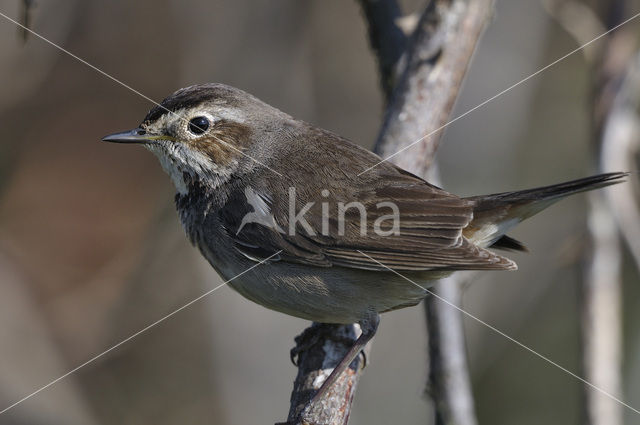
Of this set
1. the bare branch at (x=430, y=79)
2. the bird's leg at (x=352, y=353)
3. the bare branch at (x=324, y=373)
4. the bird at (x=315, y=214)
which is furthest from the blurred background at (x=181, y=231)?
the bird's leg at (x=352, y=353)

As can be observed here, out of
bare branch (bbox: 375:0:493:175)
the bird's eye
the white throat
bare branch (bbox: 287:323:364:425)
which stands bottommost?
bare branch (bbox: 287:323:364:425)

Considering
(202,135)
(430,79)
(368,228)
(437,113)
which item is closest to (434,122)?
(437,113)

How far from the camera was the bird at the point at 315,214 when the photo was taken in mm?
3967

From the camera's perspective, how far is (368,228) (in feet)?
13.4

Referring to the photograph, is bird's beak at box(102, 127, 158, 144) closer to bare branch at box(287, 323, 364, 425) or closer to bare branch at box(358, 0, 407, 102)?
bare branch at box(287, 323, 364, 425)

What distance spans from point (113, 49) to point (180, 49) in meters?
0.83

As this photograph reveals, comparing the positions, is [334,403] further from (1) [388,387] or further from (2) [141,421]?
(2) [141,421]

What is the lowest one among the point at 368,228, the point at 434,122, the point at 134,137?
the point at 368,228

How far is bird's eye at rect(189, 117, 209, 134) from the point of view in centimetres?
429

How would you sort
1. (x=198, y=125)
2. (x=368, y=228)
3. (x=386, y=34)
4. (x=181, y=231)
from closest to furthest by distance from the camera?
(x=368, y=228), (x=198, y=125), (x=386, y=34), (x=181, y=231)

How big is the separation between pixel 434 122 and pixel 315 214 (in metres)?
0.96

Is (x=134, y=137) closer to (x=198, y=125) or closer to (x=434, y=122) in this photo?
(x=198, y=125)

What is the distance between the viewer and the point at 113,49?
8.26 m

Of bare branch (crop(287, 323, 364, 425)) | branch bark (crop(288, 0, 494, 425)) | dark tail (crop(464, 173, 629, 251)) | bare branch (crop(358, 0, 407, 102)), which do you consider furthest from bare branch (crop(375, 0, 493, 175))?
bare branch (crop(287, 323, 364, 425))
